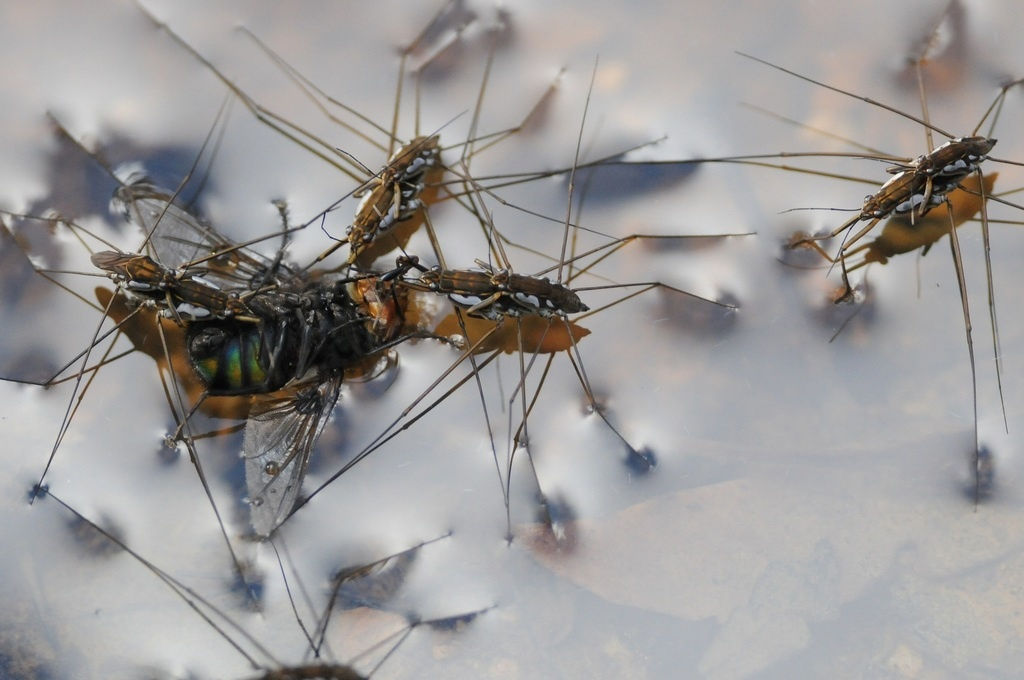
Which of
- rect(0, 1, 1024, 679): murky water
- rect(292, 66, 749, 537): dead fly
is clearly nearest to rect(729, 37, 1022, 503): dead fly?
rect(0, 1, 1024, 679): murky water

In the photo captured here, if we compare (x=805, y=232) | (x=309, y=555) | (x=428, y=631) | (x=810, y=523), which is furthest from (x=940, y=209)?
(x=309, y=555)

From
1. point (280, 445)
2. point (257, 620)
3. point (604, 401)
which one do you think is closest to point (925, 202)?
point (604, 401)

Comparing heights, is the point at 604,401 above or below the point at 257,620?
above

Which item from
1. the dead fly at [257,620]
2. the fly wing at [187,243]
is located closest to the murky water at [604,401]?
the dead fly at [257,620]

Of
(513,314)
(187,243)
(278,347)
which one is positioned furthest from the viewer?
(187,243)

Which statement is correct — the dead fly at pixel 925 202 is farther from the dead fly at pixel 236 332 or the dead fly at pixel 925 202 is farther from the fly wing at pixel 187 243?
the fly wing at pixel 187 243

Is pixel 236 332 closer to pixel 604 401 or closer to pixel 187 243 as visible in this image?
pixel 187 243

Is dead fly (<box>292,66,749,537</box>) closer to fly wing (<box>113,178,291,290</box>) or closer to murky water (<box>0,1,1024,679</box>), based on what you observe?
murky water (<box>0,1,1024,679</box>)
